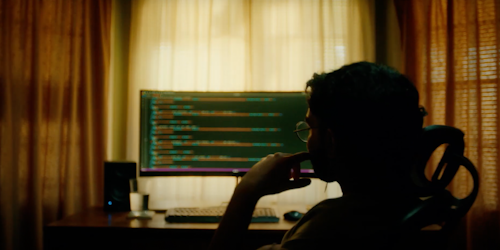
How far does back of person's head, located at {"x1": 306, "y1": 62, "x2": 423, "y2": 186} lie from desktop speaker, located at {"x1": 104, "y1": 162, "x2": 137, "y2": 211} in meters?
1.25

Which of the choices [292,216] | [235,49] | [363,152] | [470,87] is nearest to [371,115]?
[363,152]

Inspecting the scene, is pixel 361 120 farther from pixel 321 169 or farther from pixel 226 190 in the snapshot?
pixel 226 190

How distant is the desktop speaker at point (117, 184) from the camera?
5.36 ft

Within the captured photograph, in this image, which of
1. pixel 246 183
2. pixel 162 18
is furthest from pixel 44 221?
pixel 246 183

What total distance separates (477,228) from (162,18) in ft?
6.73

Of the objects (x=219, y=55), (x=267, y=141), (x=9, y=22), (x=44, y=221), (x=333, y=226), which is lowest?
(x=44, y=221)

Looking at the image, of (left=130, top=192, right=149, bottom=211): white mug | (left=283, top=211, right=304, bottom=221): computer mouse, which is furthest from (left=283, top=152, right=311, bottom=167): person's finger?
(left=130, top=192, right=149, bottom=211): white mug

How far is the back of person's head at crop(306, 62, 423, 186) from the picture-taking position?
0.58 metres

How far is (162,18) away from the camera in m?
2.17

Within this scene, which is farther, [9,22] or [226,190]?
[226,190]

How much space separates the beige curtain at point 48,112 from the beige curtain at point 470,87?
181 centimetres

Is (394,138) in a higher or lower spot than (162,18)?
lower

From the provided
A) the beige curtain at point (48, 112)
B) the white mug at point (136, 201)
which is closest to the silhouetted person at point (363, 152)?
the white mug at point (136, 201)

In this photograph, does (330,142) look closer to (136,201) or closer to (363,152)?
(363,152)
